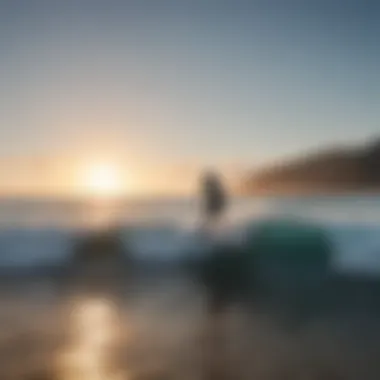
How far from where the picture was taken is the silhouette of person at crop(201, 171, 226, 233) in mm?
1644

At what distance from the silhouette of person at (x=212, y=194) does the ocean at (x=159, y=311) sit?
3 centimetres

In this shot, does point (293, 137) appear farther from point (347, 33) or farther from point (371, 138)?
point (347, 33)

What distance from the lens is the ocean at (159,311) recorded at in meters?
1.61

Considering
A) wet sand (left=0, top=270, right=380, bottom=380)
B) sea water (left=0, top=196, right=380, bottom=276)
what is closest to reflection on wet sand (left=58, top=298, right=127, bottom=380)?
wet sand (left=0, top=270, right=380, bottom=380)

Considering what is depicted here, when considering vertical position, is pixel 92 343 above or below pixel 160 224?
below

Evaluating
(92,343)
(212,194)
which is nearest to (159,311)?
(92,343)

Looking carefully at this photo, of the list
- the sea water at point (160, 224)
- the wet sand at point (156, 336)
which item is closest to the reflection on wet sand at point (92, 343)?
the wet sand at point (156, 336)

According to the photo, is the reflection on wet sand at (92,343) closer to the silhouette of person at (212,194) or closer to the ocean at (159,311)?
the ocean at (159,311)

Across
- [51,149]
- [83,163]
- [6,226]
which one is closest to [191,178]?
[83,163]

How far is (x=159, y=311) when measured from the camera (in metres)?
1.67

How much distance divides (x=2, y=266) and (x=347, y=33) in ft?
3.99

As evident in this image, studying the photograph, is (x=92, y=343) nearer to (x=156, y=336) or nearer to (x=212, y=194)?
(x=156, y=336)

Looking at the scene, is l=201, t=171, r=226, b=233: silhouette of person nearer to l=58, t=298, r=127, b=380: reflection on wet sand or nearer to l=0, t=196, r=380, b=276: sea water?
l=0, t=196, r=380, b=276: sea water

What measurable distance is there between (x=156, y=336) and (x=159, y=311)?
0.07 metres
